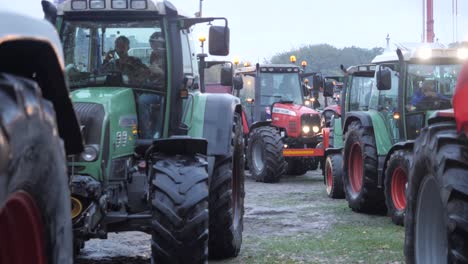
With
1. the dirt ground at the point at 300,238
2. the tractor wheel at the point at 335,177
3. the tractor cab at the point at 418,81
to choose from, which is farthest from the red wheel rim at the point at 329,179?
the tractor cab at the point at 418,81

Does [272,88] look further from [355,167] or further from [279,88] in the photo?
[355,167]

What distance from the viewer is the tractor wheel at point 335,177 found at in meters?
12.7

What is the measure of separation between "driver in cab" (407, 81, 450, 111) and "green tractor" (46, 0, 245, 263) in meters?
3.50

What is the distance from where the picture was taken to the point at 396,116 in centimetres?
1037

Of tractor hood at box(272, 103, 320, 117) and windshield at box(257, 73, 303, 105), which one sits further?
windshield at box(257, 73, 303, 105)

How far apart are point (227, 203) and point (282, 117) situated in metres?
9.75

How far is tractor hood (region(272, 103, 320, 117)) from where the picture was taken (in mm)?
16375

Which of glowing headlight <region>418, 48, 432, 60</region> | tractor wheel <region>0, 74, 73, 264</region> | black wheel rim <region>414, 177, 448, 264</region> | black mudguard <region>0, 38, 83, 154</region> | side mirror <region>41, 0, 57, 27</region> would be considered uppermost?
side mirror <region>41, 0, 57, 27</region>

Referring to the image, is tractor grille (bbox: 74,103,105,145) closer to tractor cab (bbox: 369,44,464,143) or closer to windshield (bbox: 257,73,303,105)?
tractor cab (bbox: 369,44,464,143)

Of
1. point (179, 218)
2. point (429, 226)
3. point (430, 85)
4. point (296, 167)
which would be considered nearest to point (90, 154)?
point (179, 218)

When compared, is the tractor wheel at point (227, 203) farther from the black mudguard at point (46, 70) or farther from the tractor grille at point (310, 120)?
the tractor grille at point (310, 120)

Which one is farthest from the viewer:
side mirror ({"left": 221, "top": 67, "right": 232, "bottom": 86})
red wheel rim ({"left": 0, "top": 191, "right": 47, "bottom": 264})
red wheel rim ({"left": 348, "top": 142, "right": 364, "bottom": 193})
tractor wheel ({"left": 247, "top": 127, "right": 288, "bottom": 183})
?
tractor wheel ({"left": 247, "top": 127, "right": 288, "bottom": 183})

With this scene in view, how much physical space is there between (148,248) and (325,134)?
7.19m

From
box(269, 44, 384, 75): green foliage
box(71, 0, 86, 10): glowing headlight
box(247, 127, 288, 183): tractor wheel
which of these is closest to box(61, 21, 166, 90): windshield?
box(71, 0, 86, 10): glowing headlight
